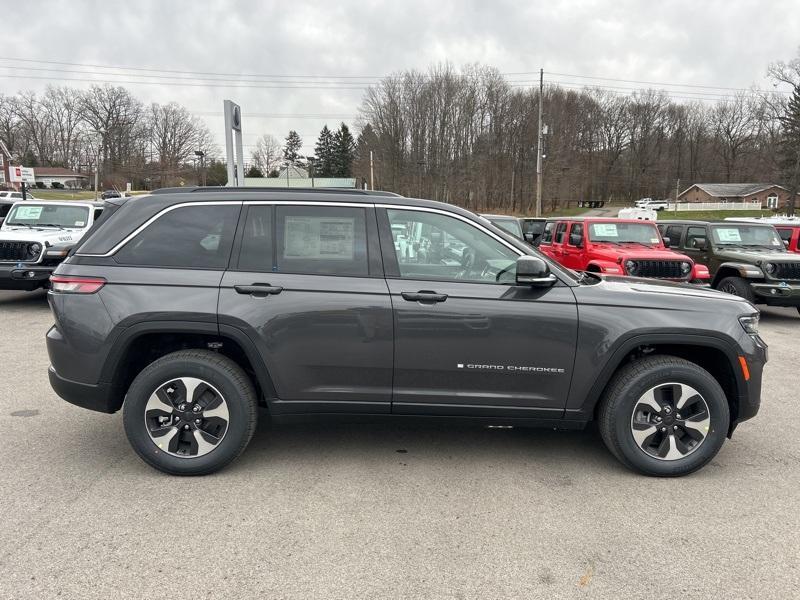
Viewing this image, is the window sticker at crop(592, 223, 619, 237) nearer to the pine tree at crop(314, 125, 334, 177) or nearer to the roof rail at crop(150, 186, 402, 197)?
the roof rail at crop(150, 186, 402, 197)

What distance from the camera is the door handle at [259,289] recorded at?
11.2 feet

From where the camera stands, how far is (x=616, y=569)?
8.72ft

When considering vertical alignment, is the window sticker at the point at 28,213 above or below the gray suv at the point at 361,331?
above

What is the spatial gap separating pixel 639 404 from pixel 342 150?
10580 centimetres

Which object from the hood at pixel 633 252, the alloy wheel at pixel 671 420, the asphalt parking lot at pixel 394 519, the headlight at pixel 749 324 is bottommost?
the asphalt parking lot at pixel 394 519

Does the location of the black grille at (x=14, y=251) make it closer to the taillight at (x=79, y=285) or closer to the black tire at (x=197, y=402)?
the taillight at (x=79, y=285)

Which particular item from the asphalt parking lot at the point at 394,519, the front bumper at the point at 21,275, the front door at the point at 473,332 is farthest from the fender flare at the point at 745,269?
the front bumper at the point at 21,275

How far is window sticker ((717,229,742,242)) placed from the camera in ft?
35.5

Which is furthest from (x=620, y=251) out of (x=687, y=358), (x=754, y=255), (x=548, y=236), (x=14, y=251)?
(x=14, y=251)

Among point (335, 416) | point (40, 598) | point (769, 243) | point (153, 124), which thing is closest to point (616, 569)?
point (335, 416)

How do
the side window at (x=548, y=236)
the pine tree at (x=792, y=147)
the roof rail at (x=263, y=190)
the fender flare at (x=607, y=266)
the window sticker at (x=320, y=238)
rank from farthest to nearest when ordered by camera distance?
the pine tree at (x=792, y=147), the side window at (x=548, y=236), the fender flare at (x=607, y=266), the roof rail at (x=263, y=190), the window sticker at (x=320, y=238)

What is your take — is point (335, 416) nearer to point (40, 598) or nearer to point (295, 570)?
point (295, 570)

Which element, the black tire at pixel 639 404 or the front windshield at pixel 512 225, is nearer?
the black tire at pixel 639 404

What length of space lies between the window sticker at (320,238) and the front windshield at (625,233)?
26.2 ft
